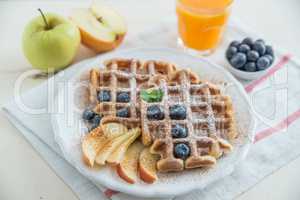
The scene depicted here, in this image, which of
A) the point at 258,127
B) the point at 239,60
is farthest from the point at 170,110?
the point at 239,60

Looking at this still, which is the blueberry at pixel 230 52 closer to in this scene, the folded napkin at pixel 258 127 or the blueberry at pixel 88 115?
the folded napkin at pixel 258 127

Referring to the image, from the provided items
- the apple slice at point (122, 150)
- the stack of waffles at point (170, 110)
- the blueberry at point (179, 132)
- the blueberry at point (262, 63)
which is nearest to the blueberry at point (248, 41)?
the blueberry at point (262, 63)

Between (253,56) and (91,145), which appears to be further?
(253,56)

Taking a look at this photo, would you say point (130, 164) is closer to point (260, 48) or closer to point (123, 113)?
point (123, 113)

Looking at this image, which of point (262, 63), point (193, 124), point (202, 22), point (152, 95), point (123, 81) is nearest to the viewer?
point (193, 124)

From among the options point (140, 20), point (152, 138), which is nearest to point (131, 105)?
point (152, 138)

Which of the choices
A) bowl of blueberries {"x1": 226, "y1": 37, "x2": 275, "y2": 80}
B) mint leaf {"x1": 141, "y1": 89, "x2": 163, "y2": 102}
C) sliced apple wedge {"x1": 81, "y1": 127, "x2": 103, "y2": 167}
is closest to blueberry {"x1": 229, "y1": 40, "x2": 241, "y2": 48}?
bowl of blueberries {"x1": 226, "y1": 37, "x2": 275, "y2": 80}
